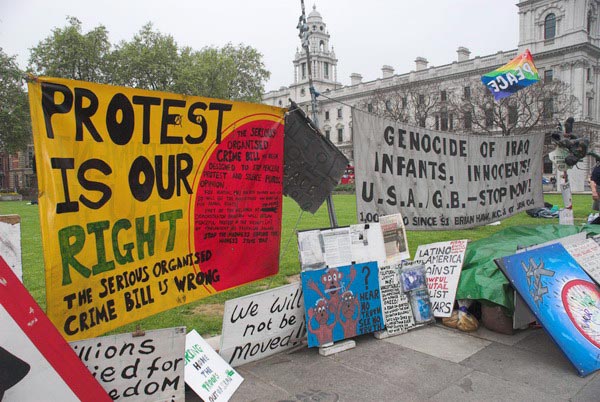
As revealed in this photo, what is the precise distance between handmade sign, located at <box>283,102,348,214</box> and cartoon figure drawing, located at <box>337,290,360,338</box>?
3.02 ft

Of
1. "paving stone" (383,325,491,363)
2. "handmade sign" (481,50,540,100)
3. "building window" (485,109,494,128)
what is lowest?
"paving stone" (383,325,491,363)

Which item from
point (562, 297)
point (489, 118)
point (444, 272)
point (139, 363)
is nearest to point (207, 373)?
point (139, 363)

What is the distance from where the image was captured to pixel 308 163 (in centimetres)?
466

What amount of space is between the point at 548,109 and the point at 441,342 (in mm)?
39828

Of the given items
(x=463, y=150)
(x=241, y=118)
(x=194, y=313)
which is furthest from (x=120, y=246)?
(x=463, y=150)

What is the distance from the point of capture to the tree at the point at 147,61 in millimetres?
48250

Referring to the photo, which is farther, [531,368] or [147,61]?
[147,61]

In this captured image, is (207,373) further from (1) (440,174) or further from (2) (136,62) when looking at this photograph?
(2) (136,62)

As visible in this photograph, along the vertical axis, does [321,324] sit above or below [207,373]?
above

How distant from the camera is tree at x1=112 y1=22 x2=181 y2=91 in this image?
48250 millimetres

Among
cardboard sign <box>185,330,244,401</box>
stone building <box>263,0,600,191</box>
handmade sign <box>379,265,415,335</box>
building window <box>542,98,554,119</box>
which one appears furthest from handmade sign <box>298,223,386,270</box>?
stone building <box>263,0,600,191</box>

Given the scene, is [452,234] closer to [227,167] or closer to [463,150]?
[463,150]

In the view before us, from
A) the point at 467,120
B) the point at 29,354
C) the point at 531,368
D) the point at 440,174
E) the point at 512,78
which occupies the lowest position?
the point at 531,368

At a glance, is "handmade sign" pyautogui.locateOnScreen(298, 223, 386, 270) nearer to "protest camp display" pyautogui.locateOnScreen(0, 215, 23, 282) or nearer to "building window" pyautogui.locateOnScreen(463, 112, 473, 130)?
"protest camp display" pyautogui.locateOnScreen(0, 215, 23, 282)
